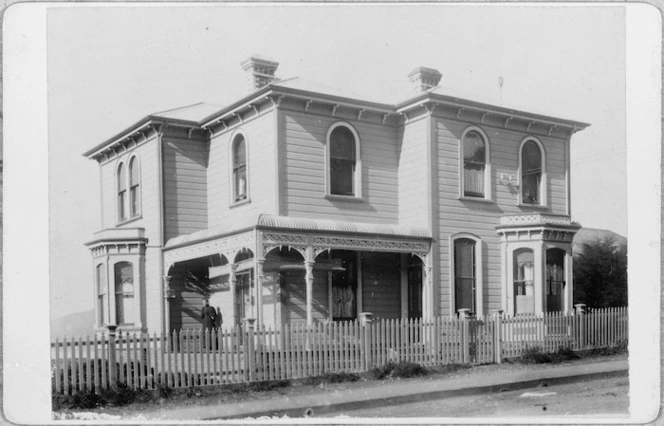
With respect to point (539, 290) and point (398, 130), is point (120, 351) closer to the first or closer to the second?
point (398, 130)

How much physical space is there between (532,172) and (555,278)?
264 centimetres

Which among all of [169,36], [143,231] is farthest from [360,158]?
[169,36]

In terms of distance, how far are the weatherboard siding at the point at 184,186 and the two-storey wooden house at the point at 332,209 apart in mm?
28

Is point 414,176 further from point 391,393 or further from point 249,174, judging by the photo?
point 391,393

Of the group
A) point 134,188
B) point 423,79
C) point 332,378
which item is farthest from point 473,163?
point 134,188

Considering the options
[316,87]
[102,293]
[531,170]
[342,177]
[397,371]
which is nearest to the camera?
[397,371]

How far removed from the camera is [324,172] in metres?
18.5

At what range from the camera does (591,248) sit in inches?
697

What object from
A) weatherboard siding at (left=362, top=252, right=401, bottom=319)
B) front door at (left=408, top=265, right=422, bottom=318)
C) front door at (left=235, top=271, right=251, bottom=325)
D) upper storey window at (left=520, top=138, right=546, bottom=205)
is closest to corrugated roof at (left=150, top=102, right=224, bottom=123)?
front door at (left=235, top=271, right=251, bottom=325)

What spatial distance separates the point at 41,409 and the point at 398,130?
1041 cm

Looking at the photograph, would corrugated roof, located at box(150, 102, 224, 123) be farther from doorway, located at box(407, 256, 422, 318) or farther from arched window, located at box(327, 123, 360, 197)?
doorway, located at box(407, 256, 422, 318)

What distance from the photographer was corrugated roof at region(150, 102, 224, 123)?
692 inches

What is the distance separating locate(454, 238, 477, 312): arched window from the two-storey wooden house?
30 mm

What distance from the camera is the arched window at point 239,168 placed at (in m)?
18.6
